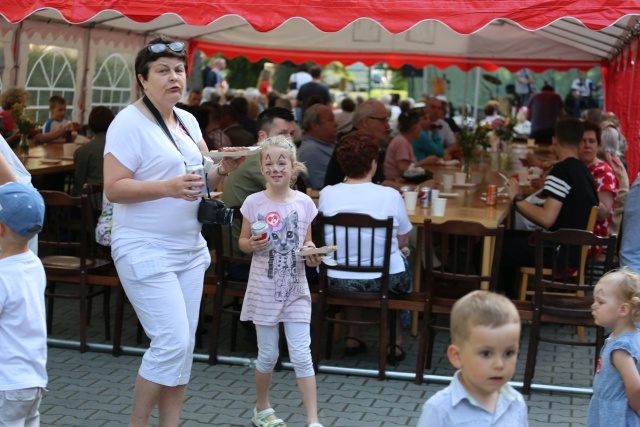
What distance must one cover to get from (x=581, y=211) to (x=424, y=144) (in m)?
5.40

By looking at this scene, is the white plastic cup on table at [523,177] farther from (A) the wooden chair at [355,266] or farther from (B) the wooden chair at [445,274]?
(A) the wooden chair at [355,266]

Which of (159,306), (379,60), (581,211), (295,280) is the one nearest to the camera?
(159,306)

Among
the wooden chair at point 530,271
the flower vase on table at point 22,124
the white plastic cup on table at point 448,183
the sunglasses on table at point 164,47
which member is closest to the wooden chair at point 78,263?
the sunglasses on table at point 164,47

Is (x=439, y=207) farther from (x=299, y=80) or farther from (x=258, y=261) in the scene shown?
(x=299, y=80)

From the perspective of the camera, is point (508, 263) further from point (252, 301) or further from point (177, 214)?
point (177, 214)

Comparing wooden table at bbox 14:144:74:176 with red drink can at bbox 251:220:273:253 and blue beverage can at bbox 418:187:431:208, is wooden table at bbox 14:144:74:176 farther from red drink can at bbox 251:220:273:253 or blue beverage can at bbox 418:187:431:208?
red drink can at bbox 251:220:273:253

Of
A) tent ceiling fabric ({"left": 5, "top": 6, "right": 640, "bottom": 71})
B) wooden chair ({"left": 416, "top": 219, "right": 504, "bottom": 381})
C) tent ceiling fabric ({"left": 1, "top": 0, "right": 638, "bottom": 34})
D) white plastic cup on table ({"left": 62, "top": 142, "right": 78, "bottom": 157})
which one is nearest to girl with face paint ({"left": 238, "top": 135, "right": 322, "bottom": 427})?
wooden chair ({"left": 416, "top": 219, "right": 504, "bottom": 381})

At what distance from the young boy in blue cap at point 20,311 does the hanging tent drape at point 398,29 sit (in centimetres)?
311

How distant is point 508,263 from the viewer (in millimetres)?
7219

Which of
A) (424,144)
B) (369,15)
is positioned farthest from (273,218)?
(424,144)

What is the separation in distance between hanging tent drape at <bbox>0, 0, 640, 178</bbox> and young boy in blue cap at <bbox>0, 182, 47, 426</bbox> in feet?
10.2

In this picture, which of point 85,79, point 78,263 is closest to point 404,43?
point 85,79

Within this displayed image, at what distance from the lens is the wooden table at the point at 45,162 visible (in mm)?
8828

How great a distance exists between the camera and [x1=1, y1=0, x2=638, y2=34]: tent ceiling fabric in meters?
5.90
